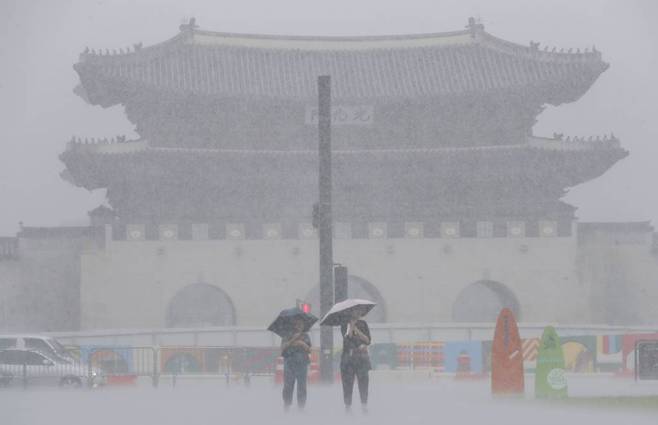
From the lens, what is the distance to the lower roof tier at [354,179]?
42812 mm

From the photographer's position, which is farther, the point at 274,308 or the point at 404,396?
the point at 274,308

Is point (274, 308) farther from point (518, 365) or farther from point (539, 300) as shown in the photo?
point (518, 365)

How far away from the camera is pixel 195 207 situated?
4309 centimetres

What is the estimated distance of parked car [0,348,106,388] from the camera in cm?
2769

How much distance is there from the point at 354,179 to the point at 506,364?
997 inches

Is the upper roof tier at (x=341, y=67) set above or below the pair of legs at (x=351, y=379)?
above

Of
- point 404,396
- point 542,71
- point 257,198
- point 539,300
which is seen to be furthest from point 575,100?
point 404,396

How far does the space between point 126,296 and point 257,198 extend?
5284 millimetres

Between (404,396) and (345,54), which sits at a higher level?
(345,54)

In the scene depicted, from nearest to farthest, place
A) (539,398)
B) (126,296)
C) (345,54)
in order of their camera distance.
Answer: (539,398) → (126,296) → (345,54)

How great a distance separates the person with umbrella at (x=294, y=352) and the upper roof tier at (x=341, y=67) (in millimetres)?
26013

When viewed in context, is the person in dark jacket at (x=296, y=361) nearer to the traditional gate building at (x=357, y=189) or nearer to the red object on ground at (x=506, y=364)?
the red object on ground at (x=506, y=364)

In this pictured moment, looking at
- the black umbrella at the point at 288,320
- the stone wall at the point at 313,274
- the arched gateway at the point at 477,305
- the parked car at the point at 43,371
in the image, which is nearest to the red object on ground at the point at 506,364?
the black umbrella at the point at 288,320

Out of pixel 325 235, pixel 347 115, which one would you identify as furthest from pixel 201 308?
pixel 325 235
